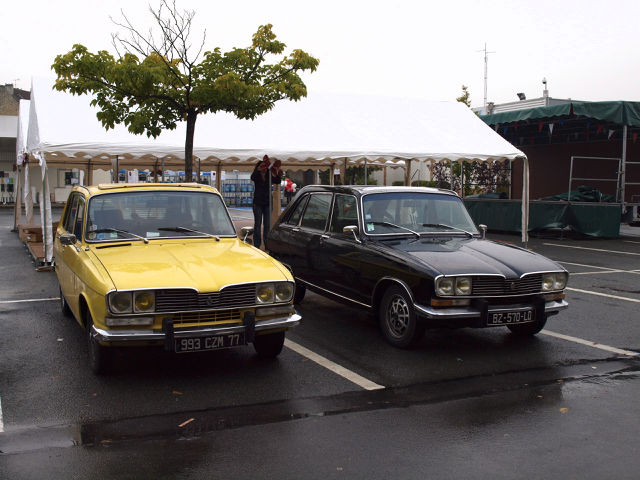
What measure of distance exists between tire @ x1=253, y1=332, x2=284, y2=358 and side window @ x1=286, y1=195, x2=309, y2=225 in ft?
9.32

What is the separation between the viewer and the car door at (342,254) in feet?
24.2

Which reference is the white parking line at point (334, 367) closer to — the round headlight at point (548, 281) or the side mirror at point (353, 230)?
the side mirror at point (353, 230)

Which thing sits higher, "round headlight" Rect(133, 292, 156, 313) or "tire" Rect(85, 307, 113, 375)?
"round headlight" Rect(133, 292, 156, 313)

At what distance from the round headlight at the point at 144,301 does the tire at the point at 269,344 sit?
3.89 feet

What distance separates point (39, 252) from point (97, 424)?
1015cm

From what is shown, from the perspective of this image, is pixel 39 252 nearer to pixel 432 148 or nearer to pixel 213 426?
pixel 432 148

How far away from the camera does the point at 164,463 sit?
4043mm

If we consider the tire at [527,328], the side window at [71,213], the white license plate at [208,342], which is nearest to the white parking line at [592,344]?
the tire at [527,328]

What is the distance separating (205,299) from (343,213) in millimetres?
2892

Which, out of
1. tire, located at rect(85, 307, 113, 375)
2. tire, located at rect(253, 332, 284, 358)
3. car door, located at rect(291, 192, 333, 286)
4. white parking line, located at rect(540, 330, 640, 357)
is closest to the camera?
tire, located at rect(85, 307, 113, 375)

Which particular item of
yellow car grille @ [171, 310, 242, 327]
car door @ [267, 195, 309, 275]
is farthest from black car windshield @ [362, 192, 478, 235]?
yellow car grille @ [171, 310, 242, 327]

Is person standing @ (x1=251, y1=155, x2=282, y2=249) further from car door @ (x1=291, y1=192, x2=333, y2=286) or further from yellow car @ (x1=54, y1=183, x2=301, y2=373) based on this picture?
yellow car @ (x1=54, y1=183, x2=301, y2=373)

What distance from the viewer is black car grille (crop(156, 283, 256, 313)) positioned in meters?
5.38

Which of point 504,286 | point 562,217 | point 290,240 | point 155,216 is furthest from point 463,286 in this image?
point 562,217
